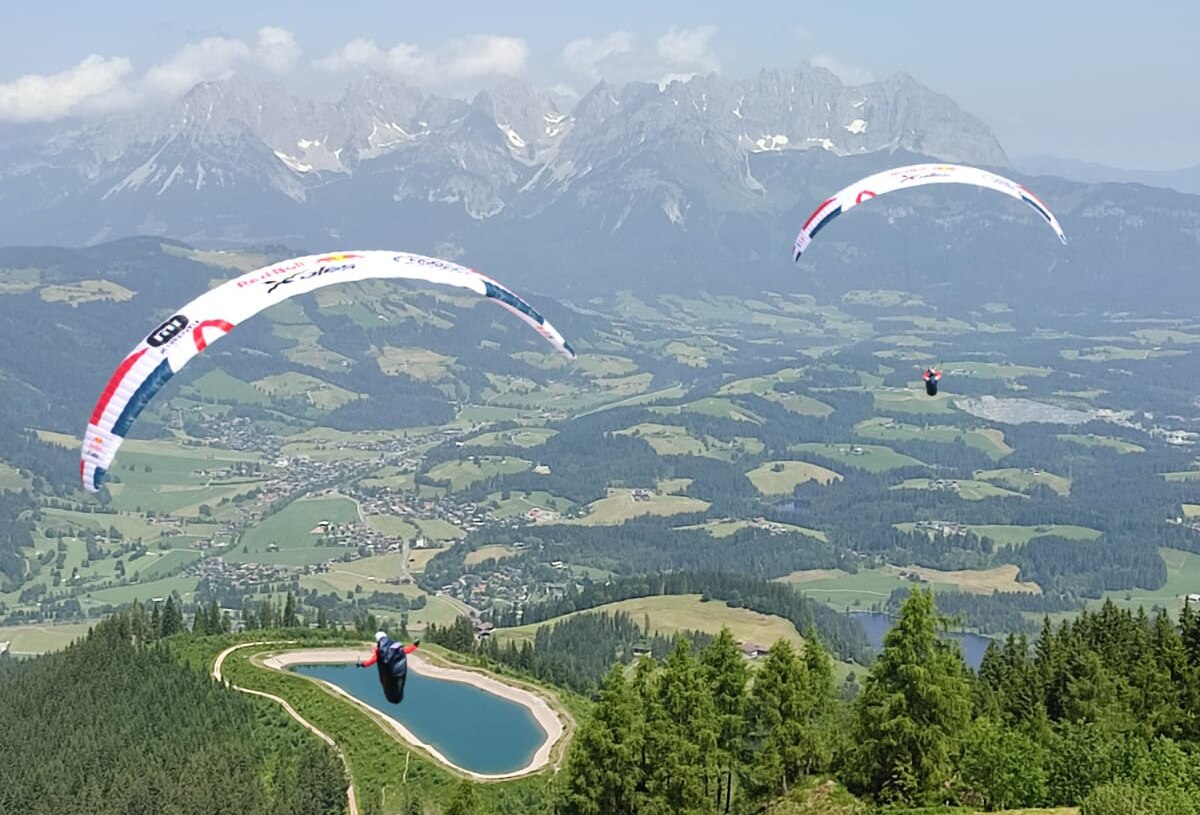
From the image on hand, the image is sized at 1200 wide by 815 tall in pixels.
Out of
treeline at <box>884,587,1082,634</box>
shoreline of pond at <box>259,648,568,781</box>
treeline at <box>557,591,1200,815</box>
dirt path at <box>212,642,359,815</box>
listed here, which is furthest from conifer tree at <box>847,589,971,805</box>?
treeline at <box>884,587,1082,634</box>

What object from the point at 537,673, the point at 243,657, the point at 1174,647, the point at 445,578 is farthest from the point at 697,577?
the point at 1174,647

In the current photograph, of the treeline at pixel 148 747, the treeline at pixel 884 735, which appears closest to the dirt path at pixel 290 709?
the treeline at pixel 148 747

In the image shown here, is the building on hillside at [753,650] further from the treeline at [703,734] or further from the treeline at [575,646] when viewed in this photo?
the treeline at [703,734]

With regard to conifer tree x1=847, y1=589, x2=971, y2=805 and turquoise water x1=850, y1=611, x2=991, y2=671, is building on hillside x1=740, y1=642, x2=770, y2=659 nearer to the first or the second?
turquoise water x1=850, y1=611, x2=991, y2=671

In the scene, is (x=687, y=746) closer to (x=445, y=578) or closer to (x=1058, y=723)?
(x=1058, y=723)

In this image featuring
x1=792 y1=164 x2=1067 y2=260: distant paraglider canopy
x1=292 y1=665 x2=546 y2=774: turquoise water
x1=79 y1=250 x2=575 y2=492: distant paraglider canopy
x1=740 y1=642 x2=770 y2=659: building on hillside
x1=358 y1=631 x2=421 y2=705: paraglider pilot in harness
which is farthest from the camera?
x1=740 y1=642 x2=770 y2=659: building on hillside
